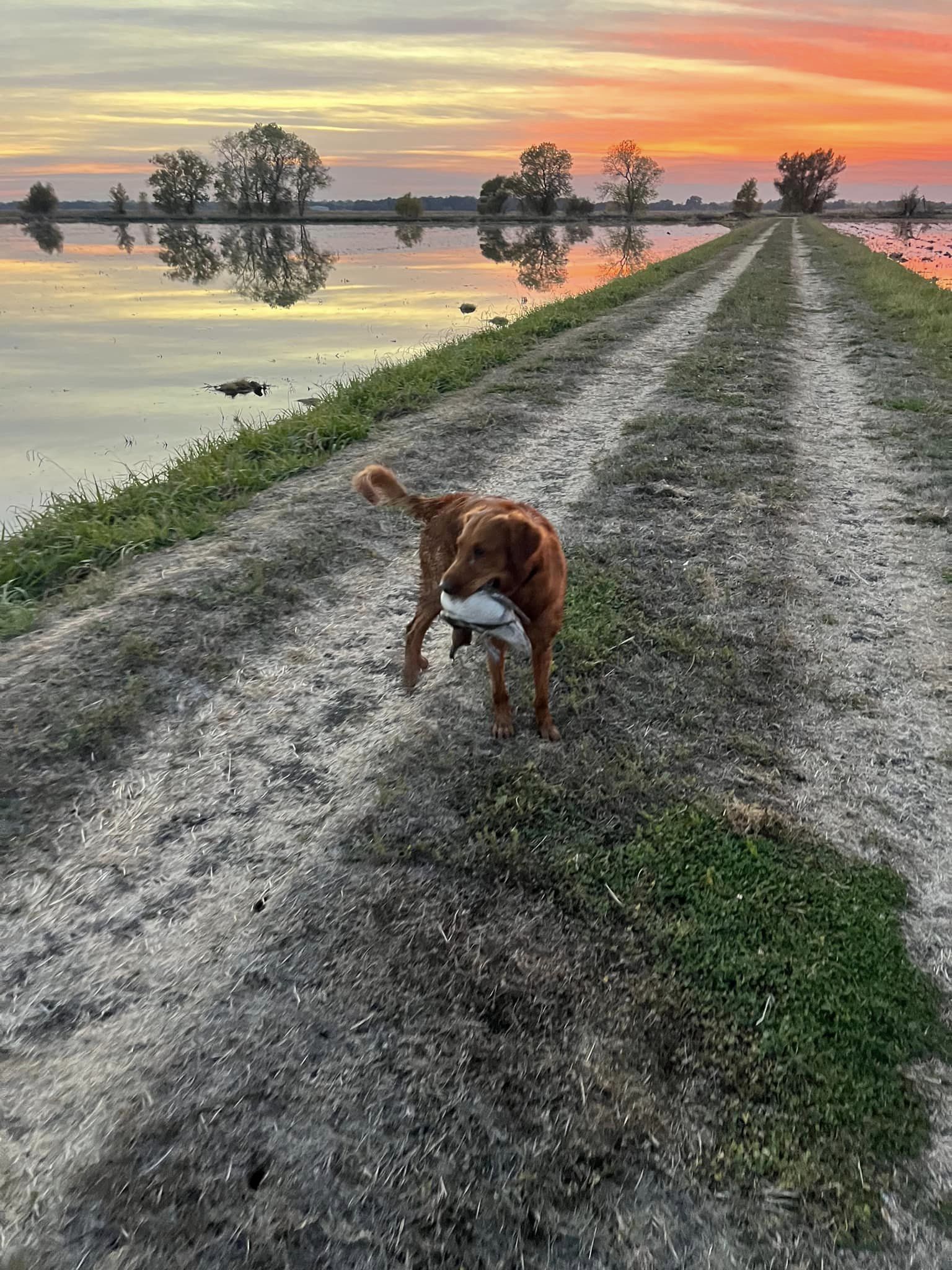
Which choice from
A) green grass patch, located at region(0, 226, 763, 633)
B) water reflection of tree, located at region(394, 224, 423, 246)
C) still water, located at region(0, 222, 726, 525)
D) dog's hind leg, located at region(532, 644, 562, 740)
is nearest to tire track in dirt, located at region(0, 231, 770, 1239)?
dog's hind leg, located at region(532, 644, 562, 740)

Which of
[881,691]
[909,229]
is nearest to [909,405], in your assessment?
[881,691]

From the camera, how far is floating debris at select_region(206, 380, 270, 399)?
13797mm

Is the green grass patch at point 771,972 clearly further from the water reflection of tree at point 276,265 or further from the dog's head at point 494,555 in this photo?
the water reflection of tree at point 276,265

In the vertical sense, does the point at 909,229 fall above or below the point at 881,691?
above

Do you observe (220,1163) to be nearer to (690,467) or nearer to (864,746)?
(864,746)

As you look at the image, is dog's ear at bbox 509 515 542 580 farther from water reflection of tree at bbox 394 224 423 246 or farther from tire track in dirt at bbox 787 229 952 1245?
water reflection of tree at bbox 394 224 423 246

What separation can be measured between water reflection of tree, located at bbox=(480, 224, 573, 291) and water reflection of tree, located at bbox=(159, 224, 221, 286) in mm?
13872

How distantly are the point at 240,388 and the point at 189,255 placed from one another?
3179cm

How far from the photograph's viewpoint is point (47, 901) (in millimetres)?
3379

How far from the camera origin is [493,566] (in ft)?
12.0

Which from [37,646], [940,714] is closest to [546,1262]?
[940,714]

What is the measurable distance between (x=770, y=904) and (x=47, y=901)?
10.8 feet

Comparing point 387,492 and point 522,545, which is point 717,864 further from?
point 387,492

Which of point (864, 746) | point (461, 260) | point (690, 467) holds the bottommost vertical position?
point (864, 746)
